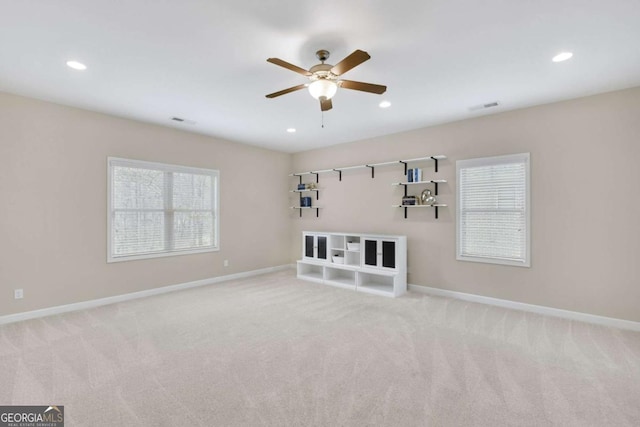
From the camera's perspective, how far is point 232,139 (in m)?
5.79

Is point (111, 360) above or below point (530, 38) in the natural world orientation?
below

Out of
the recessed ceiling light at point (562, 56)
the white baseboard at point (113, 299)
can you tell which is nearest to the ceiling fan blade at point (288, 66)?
the recessed ceiling light at point (562, 56)

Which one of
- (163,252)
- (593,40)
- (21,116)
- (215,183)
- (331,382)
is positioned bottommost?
(331,382)

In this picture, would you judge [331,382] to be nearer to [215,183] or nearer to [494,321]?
[494,321]

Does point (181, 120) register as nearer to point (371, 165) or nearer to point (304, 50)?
point (304, 50)

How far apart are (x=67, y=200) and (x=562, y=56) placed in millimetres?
5819

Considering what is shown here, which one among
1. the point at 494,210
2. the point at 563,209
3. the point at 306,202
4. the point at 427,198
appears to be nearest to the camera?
the point at 563,209

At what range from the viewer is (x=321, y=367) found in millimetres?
2578

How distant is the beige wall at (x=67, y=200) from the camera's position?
3.60m

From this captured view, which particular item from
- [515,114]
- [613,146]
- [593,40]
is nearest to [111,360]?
[593,40]

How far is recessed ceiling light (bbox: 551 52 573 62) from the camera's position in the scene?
270 cm

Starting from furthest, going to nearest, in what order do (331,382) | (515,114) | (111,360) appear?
1. (515,114)
2. (111,360)
3. (331,382)

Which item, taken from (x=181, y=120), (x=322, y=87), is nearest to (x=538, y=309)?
→ (x=322, y=87)

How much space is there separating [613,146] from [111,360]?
18.9 ft
